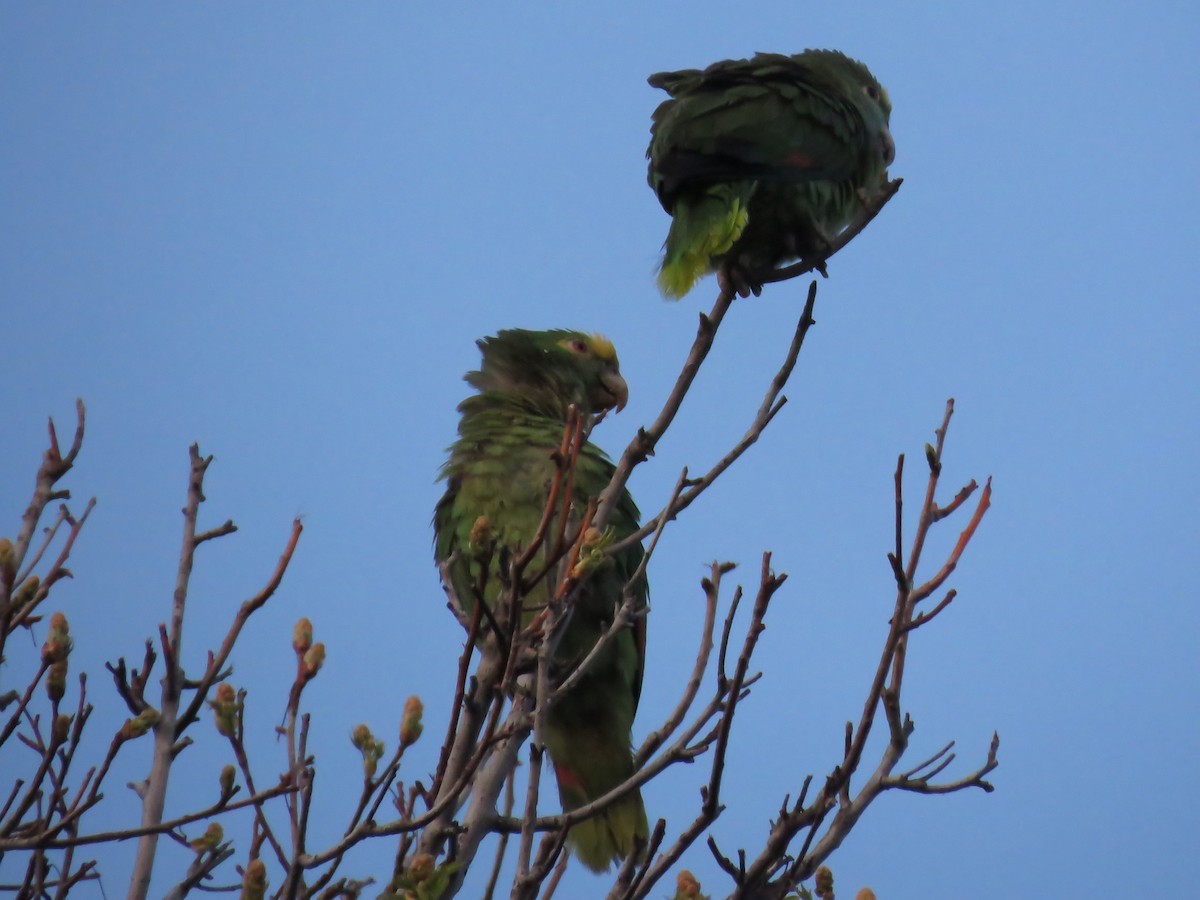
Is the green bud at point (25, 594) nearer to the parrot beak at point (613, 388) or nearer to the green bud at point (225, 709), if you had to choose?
the green bud at point (225, 709)

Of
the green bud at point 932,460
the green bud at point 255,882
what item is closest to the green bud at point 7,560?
the green bud at point 255,882

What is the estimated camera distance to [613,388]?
568 cm

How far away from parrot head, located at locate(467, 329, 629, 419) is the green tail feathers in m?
1.19

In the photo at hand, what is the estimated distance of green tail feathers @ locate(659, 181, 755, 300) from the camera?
13.9ft

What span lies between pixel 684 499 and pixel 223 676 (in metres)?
1.09

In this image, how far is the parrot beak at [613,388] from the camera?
5.68 meters

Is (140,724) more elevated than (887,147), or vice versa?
(887,147)

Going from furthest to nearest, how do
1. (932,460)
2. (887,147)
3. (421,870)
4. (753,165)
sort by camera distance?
(887,147) < (753,165) < (932,460) < (421,870)

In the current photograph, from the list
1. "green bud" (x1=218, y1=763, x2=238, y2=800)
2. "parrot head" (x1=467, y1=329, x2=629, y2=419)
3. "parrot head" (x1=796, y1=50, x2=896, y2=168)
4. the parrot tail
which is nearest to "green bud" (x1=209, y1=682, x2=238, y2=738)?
"green bud" (x1=218, y1=763, x2=238, y2=800)

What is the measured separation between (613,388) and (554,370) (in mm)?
312

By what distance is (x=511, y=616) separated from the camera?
7.37 ft

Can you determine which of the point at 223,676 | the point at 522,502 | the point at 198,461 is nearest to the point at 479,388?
the point at 522,502

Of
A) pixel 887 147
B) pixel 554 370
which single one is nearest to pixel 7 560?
pixel 554 370

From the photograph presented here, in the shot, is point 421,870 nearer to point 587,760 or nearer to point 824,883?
point 824,883
